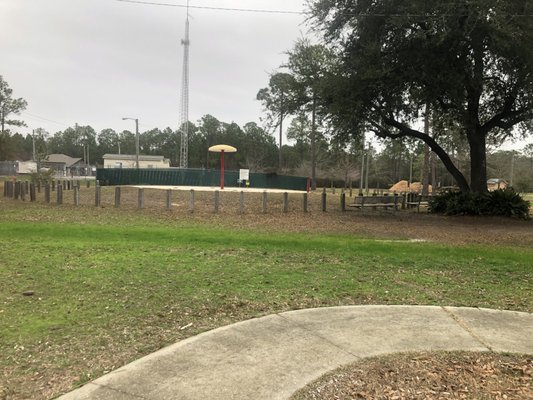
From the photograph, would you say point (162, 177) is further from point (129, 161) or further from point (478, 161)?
point (129, 161)

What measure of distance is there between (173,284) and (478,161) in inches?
716

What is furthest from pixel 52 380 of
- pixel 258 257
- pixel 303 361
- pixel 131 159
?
pixel 131 159

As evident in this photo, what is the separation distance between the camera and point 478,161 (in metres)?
20.6

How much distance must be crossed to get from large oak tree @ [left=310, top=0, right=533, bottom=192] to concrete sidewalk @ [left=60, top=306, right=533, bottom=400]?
40.4 ft

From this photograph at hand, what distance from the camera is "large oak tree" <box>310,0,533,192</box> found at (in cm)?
1505

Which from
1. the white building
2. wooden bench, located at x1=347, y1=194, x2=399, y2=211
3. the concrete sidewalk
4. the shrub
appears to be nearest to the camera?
the concrete sidewalk

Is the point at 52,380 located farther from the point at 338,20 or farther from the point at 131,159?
the point at 131,159

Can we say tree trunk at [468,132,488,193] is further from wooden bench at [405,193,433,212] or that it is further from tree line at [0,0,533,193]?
wooden bench at [405,193,433,212]

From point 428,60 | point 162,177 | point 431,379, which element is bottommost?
point 431,379

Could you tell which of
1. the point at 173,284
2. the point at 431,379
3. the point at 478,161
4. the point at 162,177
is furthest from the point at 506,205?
the point at 162,177

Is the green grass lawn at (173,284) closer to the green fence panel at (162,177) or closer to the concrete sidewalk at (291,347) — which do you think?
the concrete sidewalk at (291,347)

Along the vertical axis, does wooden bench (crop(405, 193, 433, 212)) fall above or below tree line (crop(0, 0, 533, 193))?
below

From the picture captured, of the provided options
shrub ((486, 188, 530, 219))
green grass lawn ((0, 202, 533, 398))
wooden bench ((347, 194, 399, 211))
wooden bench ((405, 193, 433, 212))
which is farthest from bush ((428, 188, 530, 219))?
green grass lawn ((0, 202, 533, 398))

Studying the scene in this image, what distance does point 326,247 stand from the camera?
31.4ft
